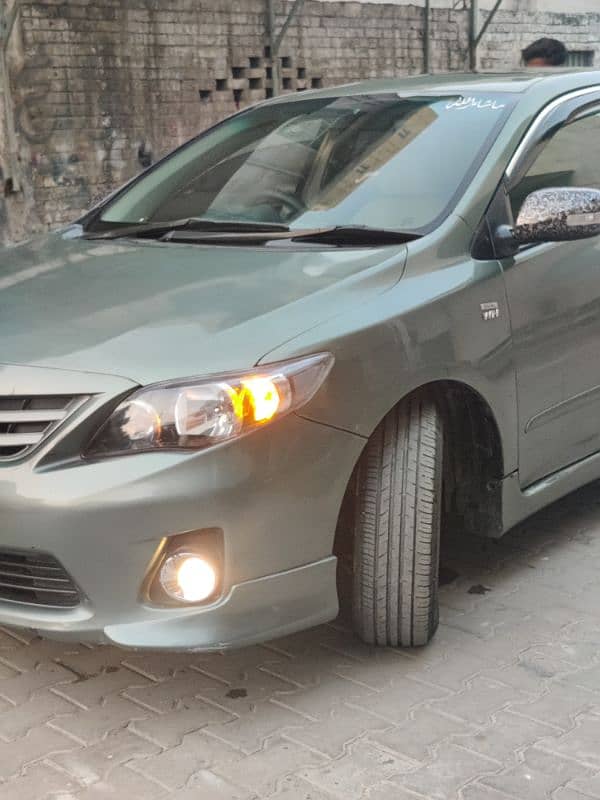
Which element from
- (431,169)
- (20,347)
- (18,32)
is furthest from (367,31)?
(20,347)

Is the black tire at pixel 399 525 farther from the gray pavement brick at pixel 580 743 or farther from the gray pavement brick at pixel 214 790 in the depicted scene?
the gray pavement brick at pixel 214 790

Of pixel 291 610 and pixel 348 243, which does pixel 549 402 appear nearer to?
pixel 348 243

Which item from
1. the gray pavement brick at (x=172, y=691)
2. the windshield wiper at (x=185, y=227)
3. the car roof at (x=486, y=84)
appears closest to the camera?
the gray pavement brick at (x=172, y=691)

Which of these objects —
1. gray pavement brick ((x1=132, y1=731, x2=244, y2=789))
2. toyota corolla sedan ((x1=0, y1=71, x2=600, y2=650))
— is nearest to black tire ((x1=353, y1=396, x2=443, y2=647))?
toyota corolla sedan ((x1=0, y1=71, x2=600, y2=650))

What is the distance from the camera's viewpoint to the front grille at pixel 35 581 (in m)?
2.73

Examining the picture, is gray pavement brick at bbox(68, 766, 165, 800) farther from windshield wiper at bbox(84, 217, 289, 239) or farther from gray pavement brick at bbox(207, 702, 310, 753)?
windshield wiper at bbox(84, 217, 289, 239)

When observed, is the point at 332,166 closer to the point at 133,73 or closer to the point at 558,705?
the point at 558,705

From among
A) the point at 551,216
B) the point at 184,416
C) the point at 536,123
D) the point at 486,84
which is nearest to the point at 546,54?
the point at 486,84

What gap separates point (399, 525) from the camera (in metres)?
3.08

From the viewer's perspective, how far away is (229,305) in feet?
9.70

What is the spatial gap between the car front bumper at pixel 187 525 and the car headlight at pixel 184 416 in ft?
0.11

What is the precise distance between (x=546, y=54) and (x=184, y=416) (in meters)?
5.56

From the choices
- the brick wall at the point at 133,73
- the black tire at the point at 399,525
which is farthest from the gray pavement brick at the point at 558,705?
the brick wall at the point at 133,73

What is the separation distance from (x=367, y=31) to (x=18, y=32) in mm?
5631
